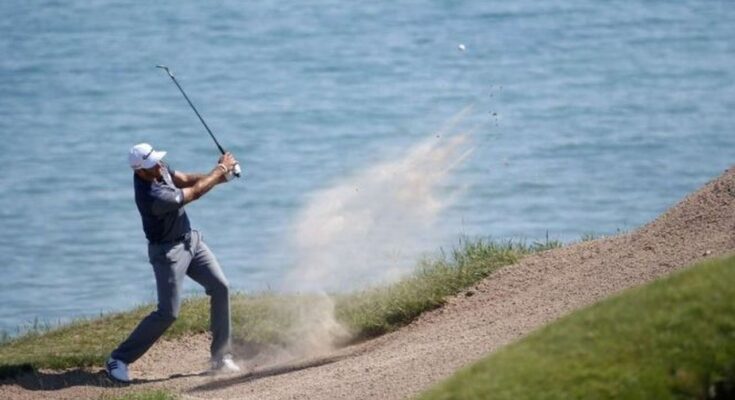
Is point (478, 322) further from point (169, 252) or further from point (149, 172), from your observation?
point (149, 172)

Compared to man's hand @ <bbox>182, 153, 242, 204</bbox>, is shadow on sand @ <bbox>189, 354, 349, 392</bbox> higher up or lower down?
lower down

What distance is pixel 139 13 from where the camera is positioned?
4194 cm

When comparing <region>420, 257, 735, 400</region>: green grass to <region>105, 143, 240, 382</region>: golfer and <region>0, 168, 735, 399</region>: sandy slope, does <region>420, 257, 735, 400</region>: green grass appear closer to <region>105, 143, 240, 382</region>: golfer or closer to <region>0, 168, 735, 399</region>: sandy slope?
<region>0, 168, 735, 399</region>: sandy slope

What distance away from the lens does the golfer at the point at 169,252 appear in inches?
503

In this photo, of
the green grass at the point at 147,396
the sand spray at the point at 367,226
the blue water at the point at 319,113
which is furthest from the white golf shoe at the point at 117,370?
the blue water at the point at 319,113

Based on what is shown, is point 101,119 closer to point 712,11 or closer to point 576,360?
point 712,11

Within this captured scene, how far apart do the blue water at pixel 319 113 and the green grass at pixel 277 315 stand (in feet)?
21.5

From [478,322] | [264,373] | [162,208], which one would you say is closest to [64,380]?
[264,373]

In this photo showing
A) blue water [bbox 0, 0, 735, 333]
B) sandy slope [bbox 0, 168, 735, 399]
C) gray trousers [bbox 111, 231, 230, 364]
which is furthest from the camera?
blue water [bbox 0, 0, 735, 333]

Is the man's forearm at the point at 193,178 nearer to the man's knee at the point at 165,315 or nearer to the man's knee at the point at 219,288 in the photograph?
the man's knee at the point at 219,288

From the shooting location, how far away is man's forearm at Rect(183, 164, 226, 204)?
1286 centimetres

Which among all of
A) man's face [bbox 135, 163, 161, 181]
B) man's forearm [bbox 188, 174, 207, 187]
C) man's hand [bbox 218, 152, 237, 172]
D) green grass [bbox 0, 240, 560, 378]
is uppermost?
man's face [bbox 135, 163, 161, 181]

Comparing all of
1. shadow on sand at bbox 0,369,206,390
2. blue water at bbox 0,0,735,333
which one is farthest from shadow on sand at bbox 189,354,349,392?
blue water at bbox 0,0,735,333

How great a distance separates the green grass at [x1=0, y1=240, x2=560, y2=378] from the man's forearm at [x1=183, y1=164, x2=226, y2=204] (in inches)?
66.0
